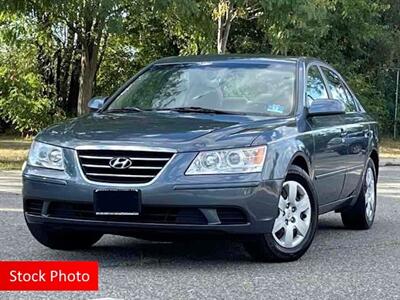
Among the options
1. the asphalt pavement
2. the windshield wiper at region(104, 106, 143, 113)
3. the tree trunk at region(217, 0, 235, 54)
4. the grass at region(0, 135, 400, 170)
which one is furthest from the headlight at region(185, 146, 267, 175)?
→ the tree trunk at region(217, 0, 235, 54)

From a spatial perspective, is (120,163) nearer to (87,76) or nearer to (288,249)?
(288,249)

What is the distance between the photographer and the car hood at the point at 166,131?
19.0ft

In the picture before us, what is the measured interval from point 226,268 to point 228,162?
2.71 ft

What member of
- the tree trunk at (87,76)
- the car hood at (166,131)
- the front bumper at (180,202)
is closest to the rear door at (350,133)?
the car hood at (166,131)

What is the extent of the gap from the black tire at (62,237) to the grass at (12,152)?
30.3 feet

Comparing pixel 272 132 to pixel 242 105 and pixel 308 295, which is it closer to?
pixel 242 105

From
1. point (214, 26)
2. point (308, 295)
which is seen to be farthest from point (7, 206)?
point (214, 26)

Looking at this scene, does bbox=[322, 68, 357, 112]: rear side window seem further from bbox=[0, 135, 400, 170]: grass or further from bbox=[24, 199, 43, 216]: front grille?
bbox=[0, 135, 400, 170]: grass

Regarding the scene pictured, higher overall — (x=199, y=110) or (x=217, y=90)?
(x=217, y=90)

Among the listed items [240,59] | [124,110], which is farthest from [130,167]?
[240,59]

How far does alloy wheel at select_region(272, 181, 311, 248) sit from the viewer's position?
244 inches

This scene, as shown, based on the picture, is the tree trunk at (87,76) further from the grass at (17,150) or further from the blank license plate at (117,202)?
the blank license plate at (117,202)

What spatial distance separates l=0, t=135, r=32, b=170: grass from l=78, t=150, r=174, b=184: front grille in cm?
1019

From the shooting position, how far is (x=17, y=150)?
68.0 feet
